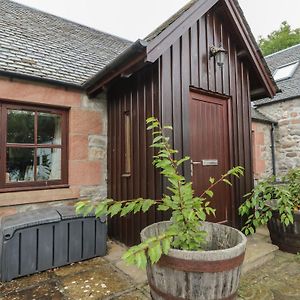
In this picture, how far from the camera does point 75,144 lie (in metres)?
4.36

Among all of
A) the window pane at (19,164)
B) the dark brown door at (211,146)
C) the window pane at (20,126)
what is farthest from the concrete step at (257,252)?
the window pane at (20,126)

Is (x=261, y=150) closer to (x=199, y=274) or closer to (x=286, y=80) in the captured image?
(x=286, y=80)

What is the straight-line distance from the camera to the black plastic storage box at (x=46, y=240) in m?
2.93

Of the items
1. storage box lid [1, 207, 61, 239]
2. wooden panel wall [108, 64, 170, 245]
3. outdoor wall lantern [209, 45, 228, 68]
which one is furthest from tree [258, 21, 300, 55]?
storage box lid [1, 207, 61, 239]

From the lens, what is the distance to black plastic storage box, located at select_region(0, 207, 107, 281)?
293 cm

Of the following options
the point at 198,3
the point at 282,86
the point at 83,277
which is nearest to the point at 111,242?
the point at 83,277

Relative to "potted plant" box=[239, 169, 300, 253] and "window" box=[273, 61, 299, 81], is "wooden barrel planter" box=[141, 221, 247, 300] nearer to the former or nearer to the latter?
"potted plant" box=[239, 169, 300, 253]

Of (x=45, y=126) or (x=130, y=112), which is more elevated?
(x=130, y=112)

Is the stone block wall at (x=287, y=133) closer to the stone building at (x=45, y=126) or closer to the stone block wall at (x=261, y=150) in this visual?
the stone block wall at (x=261, y=150)

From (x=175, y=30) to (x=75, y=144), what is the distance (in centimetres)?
257

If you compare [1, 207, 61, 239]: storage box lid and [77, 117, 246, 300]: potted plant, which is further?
[1, 207, 61, 239]: storage box lid

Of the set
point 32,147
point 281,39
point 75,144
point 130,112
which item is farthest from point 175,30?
point 281,39

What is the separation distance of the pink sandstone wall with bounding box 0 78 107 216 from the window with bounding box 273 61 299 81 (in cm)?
965

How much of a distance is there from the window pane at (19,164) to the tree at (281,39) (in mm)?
23642
